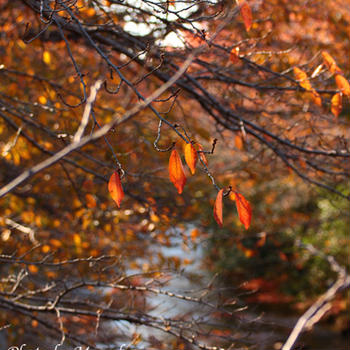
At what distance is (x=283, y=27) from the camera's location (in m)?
5.80

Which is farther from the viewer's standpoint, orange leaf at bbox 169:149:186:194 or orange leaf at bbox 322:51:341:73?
orange leaf at bbox 322:51:341:73

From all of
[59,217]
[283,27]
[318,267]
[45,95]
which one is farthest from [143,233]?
[318,267]

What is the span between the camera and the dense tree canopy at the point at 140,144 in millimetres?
2699

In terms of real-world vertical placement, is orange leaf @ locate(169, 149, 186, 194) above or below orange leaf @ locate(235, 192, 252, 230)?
above

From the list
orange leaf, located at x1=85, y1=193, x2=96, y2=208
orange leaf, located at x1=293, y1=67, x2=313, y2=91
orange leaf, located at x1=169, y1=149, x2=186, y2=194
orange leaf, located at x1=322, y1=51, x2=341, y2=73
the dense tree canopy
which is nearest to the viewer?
orange leaf, located at x1=169, y1=149, x2=186, y2=194

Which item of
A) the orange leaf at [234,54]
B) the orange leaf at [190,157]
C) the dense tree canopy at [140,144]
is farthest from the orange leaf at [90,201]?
the orange leaf at [190,157]

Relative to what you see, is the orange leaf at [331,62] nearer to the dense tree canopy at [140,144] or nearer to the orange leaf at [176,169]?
the dense tree canopy at [140,144]

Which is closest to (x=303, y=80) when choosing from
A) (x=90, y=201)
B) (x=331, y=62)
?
(x=331, y=62)

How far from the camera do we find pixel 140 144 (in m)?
4.26

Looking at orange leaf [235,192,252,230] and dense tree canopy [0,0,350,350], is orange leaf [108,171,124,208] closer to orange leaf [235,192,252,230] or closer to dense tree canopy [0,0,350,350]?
dense tree canopy [0,0,350,350]

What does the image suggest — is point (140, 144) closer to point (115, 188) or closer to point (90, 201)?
point (90, 201)

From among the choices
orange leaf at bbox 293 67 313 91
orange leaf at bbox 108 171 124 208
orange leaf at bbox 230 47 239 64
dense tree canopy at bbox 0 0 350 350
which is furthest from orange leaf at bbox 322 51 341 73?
orange leaf at bbox 108 171 124 208

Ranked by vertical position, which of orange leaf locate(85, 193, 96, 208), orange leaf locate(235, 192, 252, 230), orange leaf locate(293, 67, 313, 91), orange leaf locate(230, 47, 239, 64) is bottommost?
orange leaf locate(235, 192, 252, 230)

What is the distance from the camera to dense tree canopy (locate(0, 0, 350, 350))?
8.86ft
